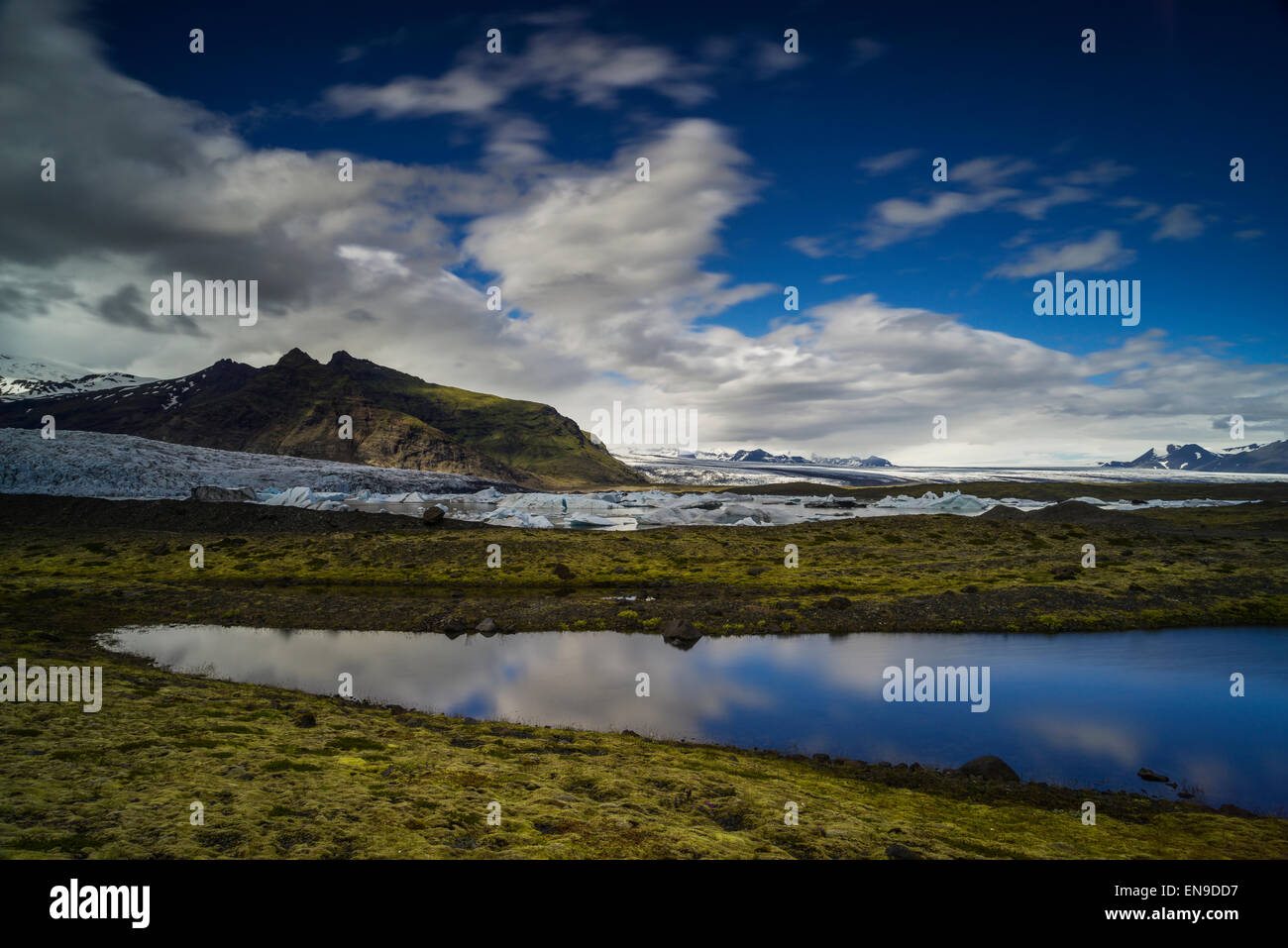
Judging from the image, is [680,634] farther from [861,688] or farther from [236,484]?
[236,484]

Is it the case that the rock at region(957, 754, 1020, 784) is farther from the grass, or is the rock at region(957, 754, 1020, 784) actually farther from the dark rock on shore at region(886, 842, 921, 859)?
the dark rock on shore at region(886, 842, 921, 859)

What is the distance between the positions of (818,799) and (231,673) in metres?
32.4

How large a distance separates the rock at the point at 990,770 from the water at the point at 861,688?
1.28 metres

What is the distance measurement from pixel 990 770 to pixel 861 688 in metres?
11.3

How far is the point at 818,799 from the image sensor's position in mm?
17266

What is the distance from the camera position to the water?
79.6 ft

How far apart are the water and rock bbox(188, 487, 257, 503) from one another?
7772 cm

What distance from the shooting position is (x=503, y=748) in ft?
69.9

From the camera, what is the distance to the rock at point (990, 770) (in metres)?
20.8
